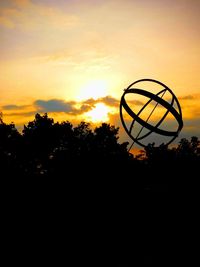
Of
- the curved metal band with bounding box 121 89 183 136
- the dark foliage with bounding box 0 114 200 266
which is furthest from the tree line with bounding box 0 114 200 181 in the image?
the curved metal band with bounding box 121 89 183 136

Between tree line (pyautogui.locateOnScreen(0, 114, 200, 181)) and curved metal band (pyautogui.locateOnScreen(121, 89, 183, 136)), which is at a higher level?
tree line (pyautogui.locateOnScreen(0, 114, 200, 181))

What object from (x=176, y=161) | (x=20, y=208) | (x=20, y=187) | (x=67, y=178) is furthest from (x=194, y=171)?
(x=20, y=208)

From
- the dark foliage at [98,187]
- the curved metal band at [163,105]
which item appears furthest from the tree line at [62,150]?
the curved metal band at [163,105]

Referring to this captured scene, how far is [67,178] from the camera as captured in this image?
52.9 metres

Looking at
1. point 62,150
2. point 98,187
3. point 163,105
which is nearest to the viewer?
point 163,105

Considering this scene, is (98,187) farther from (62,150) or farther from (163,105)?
(163,105)

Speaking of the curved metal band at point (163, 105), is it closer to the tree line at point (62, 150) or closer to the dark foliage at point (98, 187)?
the dark foliage at point (98, 187)

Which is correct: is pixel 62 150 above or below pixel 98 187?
above

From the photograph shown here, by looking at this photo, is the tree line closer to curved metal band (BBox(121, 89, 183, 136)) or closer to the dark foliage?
the dark foliage

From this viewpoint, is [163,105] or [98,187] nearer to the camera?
[163,105]

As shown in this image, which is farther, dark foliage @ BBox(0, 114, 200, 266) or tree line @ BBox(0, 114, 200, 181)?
tree line @ BBox(0, 114, 200, 181)

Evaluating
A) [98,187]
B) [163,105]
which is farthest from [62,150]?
[163,105]

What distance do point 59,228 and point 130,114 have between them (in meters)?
12.1

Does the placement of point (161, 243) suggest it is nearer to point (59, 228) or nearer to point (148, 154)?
Result: point (59, 228)
